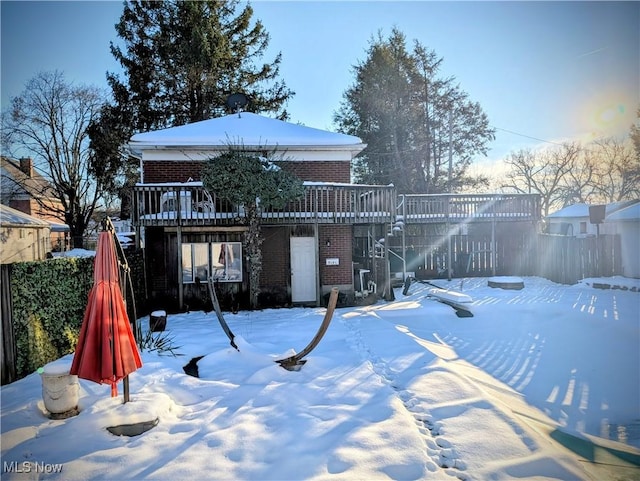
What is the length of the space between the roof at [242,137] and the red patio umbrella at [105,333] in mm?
8425

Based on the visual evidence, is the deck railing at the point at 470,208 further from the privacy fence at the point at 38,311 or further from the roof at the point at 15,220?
the roof at the point at 15,220

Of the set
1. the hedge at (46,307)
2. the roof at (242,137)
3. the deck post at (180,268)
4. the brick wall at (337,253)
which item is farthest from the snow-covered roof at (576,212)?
the hedge at (46,307)

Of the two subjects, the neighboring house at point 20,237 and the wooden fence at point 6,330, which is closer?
the wooden fence at point 6,330

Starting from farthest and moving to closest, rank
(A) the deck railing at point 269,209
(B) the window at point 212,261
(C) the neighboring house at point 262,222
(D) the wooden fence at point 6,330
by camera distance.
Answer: (B) the window at point 212,261 → (C) the neighboring house at point 262,222 → (A) the deck railing at point 269,209 → (D) the wooden fence at point 6,330

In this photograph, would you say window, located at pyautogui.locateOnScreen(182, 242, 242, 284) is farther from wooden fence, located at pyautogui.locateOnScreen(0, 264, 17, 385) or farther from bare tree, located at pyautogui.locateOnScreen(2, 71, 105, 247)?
bare tree, located at pyautogui.locateOnScreen(2, 71, 105, 247)

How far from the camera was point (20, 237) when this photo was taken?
20078 mm

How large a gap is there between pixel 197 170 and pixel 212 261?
3212 mm

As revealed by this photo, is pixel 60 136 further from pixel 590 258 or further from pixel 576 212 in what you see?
pixel 576 212

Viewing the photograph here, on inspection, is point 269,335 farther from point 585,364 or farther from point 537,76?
point 537,76

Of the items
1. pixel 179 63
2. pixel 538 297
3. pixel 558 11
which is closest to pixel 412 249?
pixel 538 297

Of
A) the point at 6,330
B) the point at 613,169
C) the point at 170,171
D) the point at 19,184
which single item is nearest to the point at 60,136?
the point at 19,184

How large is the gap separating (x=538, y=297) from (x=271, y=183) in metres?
9.66

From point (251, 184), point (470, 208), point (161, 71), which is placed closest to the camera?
point (251, 184)

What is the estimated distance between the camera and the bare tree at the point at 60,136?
21.5m
